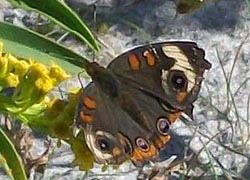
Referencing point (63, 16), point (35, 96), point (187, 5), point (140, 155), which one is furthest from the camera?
point (187, 5)

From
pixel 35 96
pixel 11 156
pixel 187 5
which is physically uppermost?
pixel 187 5

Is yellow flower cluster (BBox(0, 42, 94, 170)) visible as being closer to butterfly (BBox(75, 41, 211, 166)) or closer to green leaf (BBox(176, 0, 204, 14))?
butterfly (BBox(75, 41, 211, 166))

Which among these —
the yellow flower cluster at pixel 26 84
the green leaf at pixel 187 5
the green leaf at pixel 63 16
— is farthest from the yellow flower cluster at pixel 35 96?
the green leaf at pixel 187 5

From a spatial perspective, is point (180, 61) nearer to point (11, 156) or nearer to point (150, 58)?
point (150, 58)

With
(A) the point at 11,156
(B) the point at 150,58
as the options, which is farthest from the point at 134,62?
(A) the point at 11,156

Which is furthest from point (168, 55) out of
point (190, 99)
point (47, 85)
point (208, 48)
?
point (208, 48)

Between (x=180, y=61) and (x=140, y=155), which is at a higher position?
(x=180, y=61)

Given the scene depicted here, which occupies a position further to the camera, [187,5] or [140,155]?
[187,5]

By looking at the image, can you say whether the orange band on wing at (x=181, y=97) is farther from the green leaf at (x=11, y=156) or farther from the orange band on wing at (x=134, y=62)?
the green leaf at (x=11, y=156)
